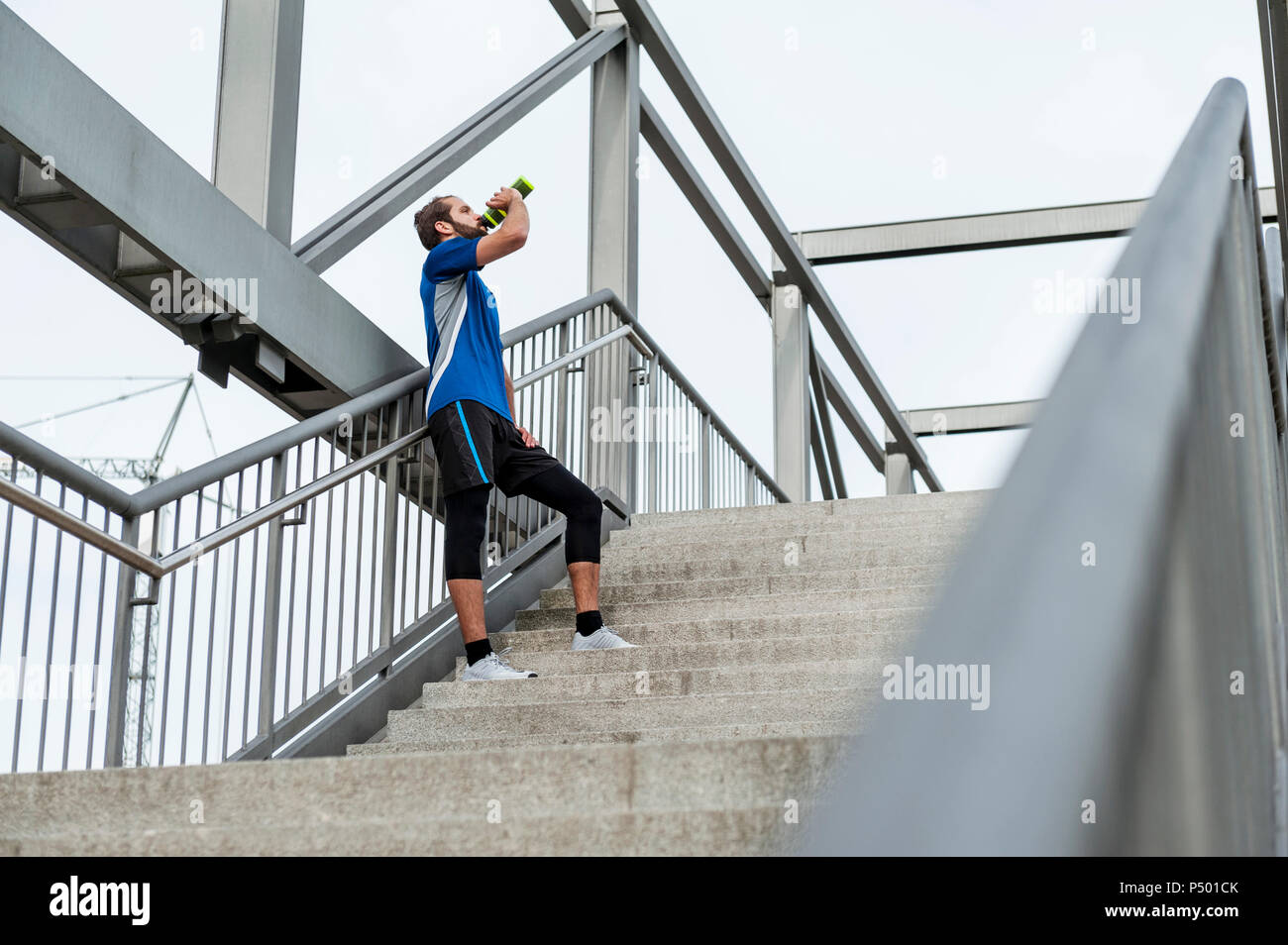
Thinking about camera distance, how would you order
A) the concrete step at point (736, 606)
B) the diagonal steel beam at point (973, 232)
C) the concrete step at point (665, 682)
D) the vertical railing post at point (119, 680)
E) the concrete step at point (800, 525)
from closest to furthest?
1. the vertical railing post at point (119, 680)
2. the concrete step at point (665, 682)
3. the concrete step at point (736, 606)
4. the concrete step at point (800, 525)
5. the diagonal steel beam at point (973, 232)

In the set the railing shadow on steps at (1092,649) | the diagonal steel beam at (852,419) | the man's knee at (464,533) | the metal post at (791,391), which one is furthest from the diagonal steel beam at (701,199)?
the railing shadow on steps at (1092,649)

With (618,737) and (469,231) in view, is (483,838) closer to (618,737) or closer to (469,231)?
(618,737)

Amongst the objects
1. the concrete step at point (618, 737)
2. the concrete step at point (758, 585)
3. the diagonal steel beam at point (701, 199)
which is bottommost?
the concrete step at point (618, 737)

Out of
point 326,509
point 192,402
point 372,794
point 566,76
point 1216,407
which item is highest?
point 192,402

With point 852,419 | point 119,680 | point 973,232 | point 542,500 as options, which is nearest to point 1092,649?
point 119,680

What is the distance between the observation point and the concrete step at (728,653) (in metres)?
4.24

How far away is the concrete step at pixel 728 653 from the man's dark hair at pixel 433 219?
4.84 feet

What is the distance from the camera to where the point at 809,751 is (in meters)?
2.12

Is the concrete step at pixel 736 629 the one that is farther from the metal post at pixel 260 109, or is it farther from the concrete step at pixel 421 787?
the concrete step at pixel 421 787

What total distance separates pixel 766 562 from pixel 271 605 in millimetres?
2151

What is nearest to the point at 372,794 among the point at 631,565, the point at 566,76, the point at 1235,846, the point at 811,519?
the point at 1235,846

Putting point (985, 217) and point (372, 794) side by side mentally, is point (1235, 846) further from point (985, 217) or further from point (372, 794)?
point (985, 217)

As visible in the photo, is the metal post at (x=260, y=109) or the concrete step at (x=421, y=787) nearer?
the concrete step at (x=421, y=787)

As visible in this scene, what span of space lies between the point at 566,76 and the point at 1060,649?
22.7ft
